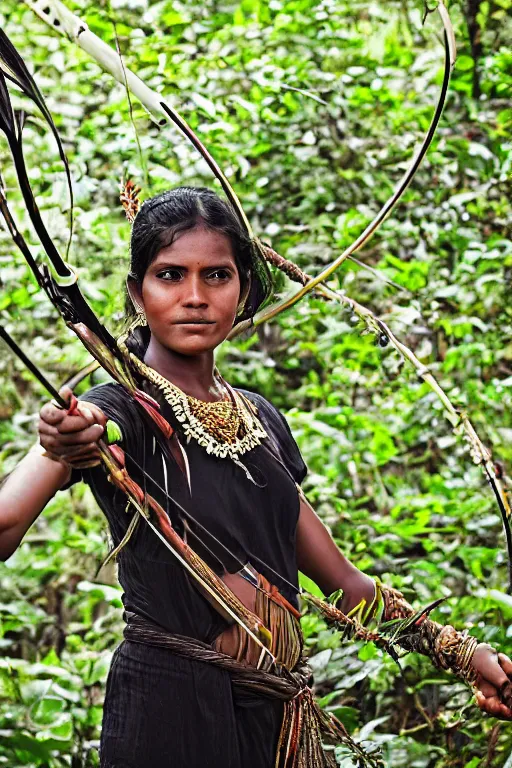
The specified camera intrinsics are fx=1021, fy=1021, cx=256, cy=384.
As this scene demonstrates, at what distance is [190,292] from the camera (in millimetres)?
1380

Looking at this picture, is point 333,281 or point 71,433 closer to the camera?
point 71,433

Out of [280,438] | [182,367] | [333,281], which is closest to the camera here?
[182,367]

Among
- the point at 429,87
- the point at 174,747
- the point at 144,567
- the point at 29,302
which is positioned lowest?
the point at 174,747

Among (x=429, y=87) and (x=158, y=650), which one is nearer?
(x=158, y=650)

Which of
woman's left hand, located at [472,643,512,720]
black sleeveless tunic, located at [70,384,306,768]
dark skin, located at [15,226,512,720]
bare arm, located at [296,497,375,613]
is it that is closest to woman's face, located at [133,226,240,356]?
dark skin, located at [15,226,512,720]

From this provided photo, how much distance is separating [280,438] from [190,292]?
0.33m

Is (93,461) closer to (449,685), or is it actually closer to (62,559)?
(449,685)

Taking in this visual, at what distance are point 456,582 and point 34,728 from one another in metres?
1.28

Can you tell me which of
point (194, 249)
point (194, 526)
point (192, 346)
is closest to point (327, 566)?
point (194, 526)

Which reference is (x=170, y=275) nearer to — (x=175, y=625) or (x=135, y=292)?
(x=135, y=292)

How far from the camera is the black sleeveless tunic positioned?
1338 mm

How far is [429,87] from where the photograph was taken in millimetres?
3719

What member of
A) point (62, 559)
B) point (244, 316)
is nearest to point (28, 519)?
point (244, 316)

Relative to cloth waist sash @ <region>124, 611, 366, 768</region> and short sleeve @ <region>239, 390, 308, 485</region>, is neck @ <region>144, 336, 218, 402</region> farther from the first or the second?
cloth waist sash @ <region>124, 611, 366, 768</region>
